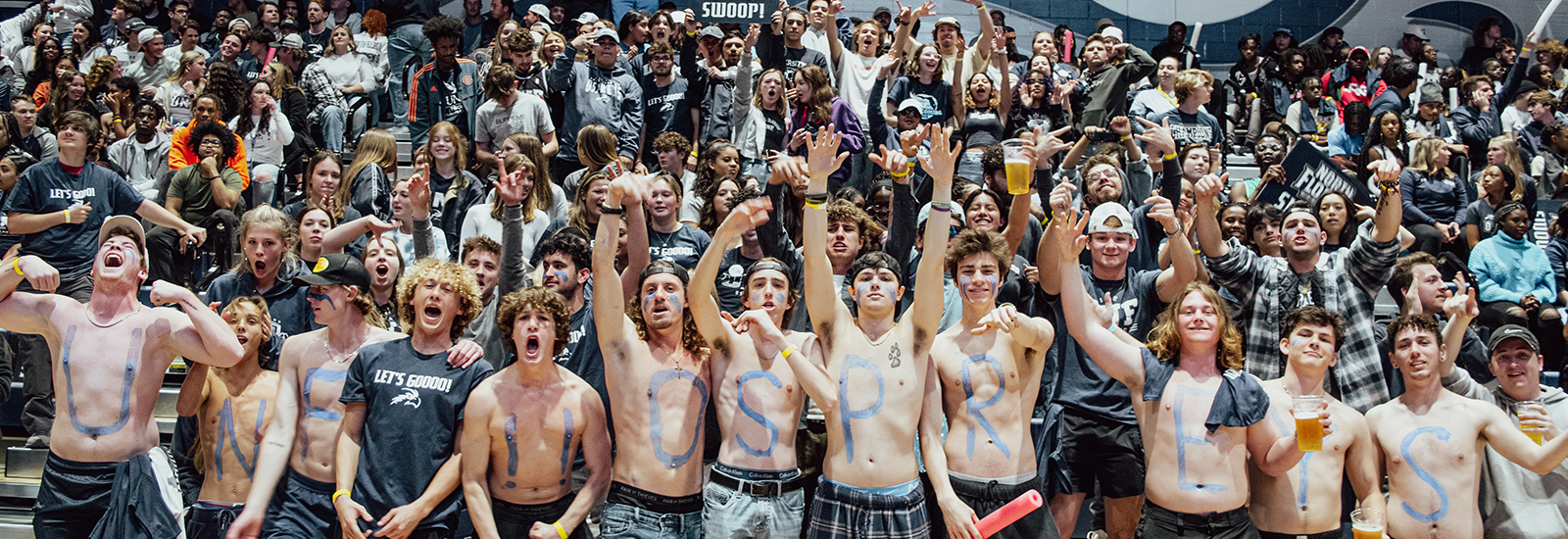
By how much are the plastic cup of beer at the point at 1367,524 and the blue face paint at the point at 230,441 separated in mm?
4663

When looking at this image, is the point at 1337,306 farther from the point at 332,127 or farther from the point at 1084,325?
the point at 332,127

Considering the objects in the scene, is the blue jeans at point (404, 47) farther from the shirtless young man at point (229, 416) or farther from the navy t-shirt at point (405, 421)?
the navy t-shirt at point (405, 421)

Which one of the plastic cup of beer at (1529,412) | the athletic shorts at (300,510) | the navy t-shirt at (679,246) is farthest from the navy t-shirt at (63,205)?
the plastic cup of beer at (1529,412)

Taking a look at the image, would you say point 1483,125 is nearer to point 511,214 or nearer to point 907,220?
point 907,220

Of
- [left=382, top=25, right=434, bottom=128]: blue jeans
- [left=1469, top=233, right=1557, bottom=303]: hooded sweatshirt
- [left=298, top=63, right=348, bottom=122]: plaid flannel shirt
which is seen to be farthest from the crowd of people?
[left=382, top=25, right=434, bottom=128]: blue jeans

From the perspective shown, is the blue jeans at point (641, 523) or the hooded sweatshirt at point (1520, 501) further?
the hooded sweatshirt at point (1520, 501)

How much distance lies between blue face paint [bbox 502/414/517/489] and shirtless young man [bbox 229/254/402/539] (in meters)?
0.78

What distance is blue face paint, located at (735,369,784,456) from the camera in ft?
15.1

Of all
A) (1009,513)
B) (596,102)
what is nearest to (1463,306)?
(1009,513)

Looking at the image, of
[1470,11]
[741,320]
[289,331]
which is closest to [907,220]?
[741,320]

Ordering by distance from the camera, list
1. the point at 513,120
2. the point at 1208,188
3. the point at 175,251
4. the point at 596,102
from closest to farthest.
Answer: the point at 1208,188 < the point at 175,251 < the point at 513,120 < the point at 596,102

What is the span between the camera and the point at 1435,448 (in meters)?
5.00

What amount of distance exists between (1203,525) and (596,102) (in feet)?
19.6

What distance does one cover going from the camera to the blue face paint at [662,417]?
4625mm
